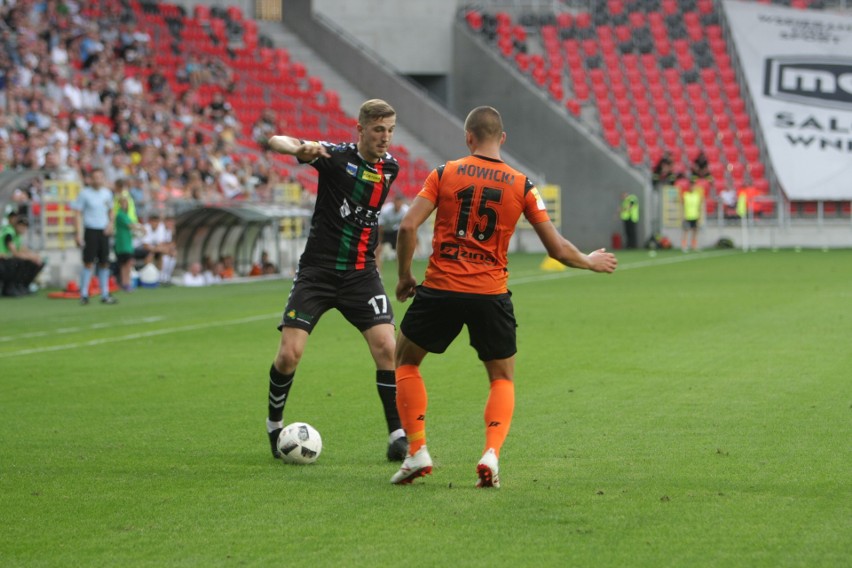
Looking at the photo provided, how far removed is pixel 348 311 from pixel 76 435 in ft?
6.78

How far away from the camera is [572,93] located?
43656 millimetres

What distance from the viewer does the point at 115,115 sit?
97.9 ft

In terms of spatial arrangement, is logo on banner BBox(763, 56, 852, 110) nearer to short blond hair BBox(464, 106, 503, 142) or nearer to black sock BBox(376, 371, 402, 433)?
black sock BBox(376, 371, 402, 433)

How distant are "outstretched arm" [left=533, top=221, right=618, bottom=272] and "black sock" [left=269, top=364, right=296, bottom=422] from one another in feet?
5.91

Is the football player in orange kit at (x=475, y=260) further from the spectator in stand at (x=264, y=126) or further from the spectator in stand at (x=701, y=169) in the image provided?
the spectator in stand at (x=701, y=169)

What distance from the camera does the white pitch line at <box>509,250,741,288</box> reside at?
24859 millimetres

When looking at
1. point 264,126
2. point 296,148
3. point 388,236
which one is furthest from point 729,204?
point 296,148

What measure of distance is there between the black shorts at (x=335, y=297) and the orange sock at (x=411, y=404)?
79 cm

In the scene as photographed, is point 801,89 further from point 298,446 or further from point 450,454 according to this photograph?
point 298,446

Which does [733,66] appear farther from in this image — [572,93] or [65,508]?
[65,508]

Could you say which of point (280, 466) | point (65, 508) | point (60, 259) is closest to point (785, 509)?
point (280, 466)

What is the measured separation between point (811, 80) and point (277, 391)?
3805 centimetres

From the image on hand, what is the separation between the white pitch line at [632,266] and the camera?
979 inches

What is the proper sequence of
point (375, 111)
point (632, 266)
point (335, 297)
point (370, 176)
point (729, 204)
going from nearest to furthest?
point (375, 111) → point (370, 176) → point (335, 297) → point (632, 266) → point (729, 204)
